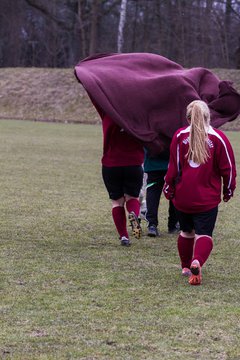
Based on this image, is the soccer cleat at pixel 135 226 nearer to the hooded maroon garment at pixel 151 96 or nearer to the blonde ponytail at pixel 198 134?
the hooded maroon garment at pixel 151 96

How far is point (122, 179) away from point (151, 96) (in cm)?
100

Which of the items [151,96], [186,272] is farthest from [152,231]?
[186,272]

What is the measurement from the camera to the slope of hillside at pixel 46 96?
37.9 m

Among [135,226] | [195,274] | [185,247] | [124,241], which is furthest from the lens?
[124,241]

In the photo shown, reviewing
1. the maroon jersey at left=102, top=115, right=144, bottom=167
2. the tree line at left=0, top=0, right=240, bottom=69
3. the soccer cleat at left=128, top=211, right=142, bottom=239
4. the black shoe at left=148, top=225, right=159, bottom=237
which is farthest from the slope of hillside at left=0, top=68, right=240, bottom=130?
the soccer cleat at left=128, top=211, right=142, bottom=239

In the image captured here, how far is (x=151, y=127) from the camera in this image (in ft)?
23.5

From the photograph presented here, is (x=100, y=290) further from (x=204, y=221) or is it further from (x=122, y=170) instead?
(x=122, y=170)

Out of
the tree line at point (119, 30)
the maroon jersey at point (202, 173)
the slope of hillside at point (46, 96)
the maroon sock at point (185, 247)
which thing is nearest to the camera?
the maroon jersey at point (202, 173)

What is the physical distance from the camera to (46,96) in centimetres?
4009

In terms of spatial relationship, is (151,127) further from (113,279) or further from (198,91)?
(113,279)

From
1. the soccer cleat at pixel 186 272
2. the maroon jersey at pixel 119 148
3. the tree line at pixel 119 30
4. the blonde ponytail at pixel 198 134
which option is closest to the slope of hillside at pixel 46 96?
the tree line at pixel 119 30

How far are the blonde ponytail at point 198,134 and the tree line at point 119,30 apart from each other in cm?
4324

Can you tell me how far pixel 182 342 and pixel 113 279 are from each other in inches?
68.3

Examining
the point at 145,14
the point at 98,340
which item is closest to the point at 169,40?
the point at 145,14
